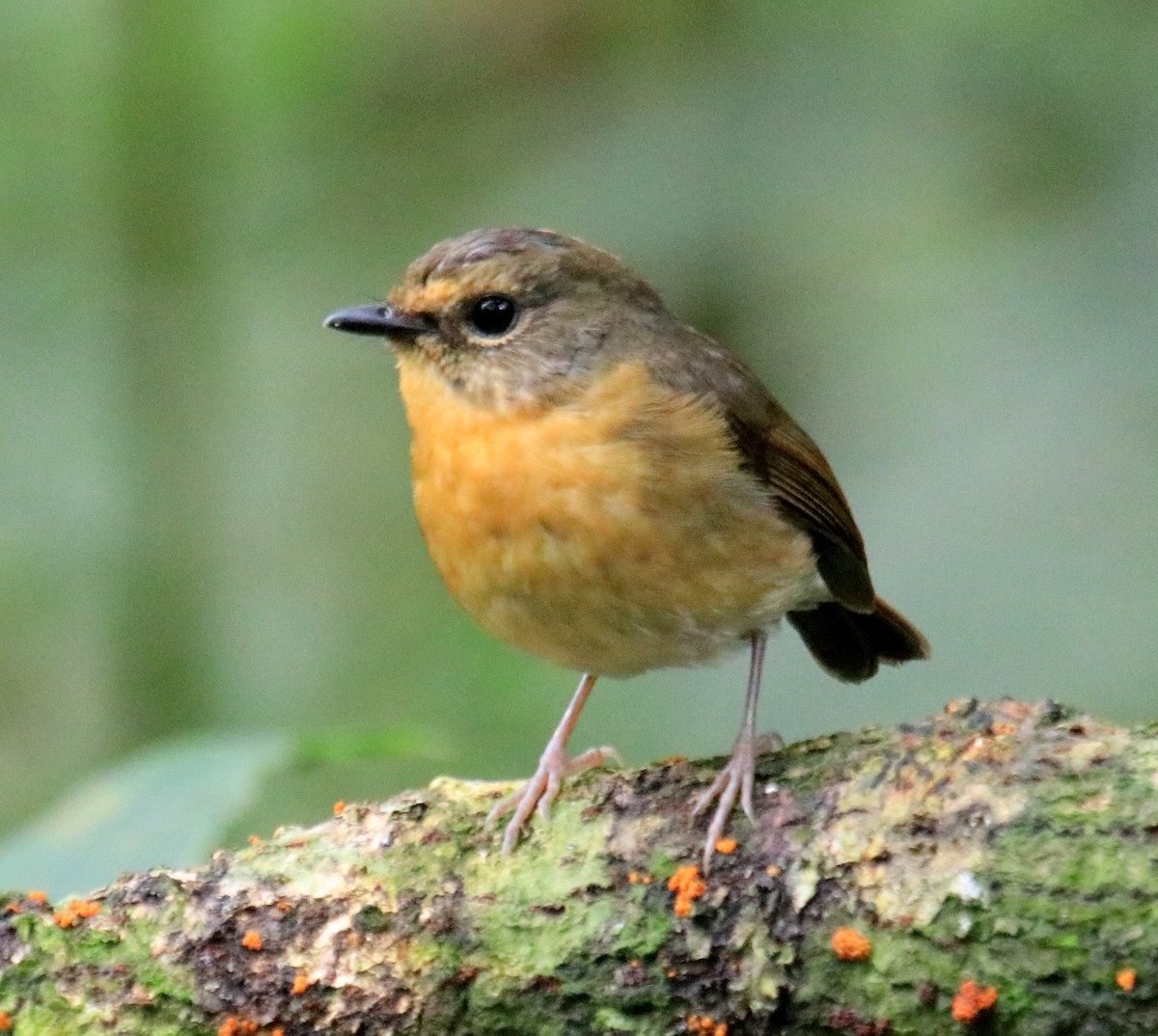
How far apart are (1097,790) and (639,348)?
1.64 metres

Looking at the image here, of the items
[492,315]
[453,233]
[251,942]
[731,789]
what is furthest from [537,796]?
[453,233]

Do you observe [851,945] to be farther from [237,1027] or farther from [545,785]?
[237,1027]

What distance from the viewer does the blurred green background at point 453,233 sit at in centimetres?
440

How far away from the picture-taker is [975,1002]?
2258 mm

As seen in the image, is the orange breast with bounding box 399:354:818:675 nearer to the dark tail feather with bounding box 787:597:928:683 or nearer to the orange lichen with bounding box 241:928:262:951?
the dark tail feather with bounding box 787:597:928:683

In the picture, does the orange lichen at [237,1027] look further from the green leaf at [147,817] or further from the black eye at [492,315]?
the black eye at [492,315]

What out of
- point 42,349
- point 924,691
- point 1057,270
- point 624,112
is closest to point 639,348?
point 924,691

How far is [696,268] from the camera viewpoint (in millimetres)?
5289

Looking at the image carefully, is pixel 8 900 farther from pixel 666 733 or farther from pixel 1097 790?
pixel 666 733

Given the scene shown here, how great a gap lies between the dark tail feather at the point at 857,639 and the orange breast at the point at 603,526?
0.56 metres

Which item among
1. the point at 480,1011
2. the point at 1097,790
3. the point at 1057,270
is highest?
the point at 1057,270

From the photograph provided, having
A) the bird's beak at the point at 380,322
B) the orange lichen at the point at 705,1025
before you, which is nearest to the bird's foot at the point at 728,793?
the orange lichen at the point at 705,1025

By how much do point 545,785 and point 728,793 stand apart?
0.47 m

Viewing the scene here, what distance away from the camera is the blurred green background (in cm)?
440
